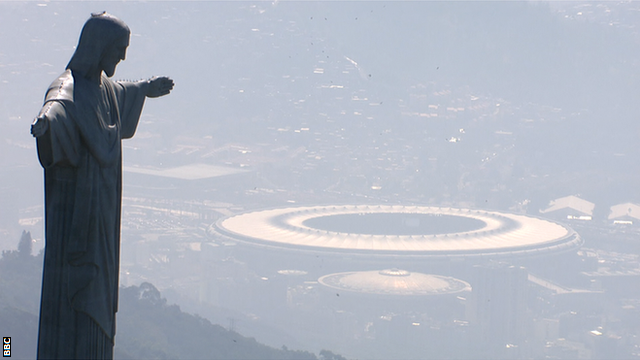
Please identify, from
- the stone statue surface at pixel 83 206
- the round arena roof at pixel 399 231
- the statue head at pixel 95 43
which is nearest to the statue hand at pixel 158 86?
the stone statue surface at pixel 83 206

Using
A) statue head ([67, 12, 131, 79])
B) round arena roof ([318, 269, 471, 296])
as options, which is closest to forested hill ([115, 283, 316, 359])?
round arena roof ([318, 269, 471, 296])

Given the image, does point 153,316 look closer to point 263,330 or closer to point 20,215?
point 263,330

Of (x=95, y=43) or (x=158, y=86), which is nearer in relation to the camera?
(x=95, y=43)

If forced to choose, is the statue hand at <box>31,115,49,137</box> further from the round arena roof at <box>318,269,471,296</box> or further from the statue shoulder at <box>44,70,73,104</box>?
the round arena roof at <box>318,269,471,296</box>

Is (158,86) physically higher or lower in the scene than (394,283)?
higher

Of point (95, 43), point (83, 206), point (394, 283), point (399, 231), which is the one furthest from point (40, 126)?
point (399, 231)

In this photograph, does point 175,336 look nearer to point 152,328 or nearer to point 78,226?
point 152,328

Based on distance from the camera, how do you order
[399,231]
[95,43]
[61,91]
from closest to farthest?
[61,91] → [95,43] → [399,231]
